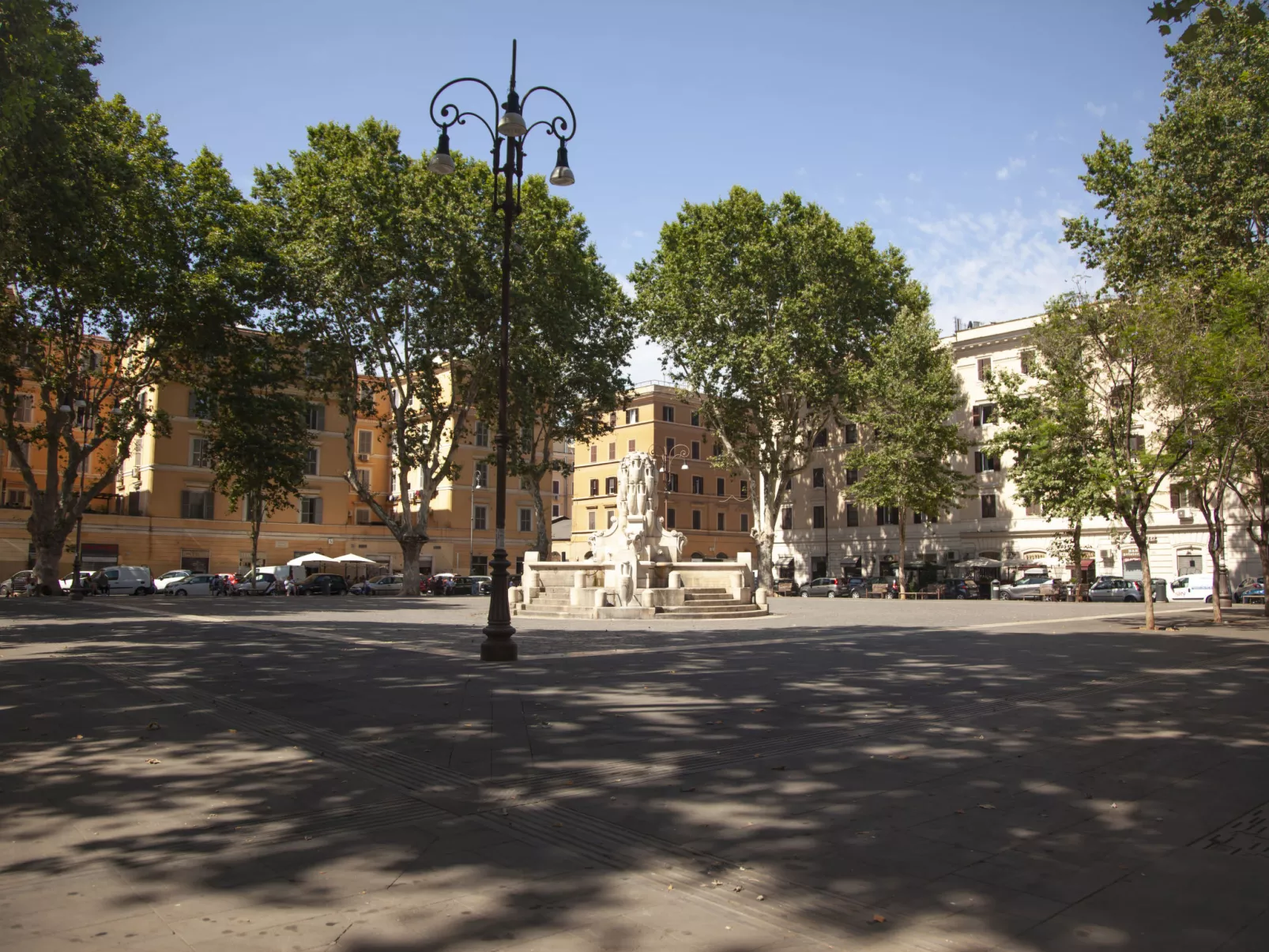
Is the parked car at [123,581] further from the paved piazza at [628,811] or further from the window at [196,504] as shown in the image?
the paved piazza at [628,811]

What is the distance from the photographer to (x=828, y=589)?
54531 mm

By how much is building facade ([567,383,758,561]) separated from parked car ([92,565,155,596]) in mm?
31518

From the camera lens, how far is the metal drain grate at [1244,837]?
4945mm

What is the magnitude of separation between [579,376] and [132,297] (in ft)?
63.4

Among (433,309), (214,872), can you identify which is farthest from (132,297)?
(214,872)

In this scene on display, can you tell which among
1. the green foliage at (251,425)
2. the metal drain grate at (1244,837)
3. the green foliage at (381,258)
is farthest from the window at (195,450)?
the metal drain grate at (1244,837)

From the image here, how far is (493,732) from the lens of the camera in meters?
8.01

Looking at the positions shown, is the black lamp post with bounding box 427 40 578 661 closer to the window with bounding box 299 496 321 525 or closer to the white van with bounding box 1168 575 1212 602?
the white van with bounding box 1168 575 1212 602

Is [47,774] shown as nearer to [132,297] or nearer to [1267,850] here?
[1267,850]

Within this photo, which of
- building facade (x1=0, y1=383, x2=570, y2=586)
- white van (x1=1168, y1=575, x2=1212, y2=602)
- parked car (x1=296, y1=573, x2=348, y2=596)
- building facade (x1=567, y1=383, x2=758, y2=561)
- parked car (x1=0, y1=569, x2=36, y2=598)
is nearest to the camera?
white van (x1=1168, y1=575, x2=1212, y2=602)

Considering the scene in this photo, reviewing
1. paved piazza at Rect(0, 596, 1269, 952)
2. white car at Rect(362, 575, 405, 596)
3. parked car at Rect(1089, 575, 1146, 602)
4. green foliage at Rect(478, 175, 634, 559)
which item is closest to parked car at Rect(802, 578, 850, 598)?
parked car at Rect(1089, 575, 1146, 602)

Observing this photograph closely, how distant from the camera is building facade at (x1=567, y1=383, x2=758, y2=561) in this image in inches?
2817

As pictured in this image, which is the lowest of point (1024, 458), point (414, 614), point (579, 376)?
point (414, 614)

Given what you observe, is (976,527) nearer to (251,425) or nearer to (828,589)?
(828,589)
